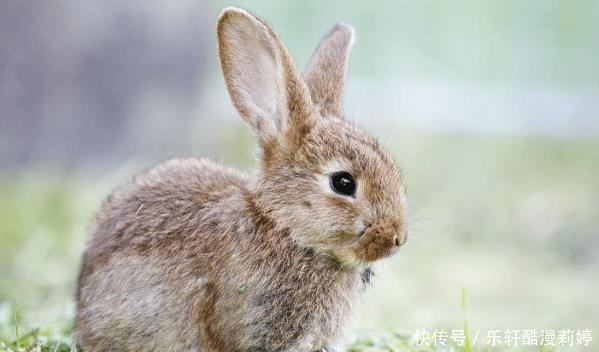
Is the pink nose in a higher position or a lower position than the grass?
lower

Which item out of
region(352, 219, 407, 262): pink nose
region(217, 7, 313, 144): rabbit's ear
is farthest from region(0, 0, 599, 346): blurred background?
region(217, 7, 313, 144): rabbit's ear

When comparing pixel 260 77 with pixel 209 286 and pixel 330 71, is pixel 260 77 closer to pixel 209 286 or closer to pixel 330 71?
pixel 330 71

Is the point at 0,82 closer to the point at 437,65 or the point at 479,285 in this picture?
the point at 479,285

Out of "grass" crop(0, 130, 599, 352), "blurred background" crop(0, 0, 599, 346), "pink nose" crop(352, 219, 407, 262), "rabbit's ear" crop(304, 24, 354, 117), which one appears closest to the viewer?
"pink nose" crop(352, 219, 407, 262)

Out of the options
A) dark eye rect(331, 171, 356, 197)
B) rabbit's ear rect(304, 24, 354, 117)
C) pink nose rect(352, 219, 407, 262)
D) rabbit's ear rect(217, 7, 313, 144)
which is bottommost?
pink nose rect(352, 219, 407, 262)

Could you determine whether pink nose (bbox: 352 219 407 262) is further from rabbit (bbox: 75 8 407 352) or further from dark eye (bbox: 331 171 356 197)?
dark eye (bbox: 331 171 356 197)

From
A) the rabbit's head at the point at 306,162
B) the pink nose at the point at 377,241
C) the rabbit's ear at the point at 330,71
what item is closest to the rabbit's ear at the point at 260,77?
the rabbit's head at the point at 306,162
